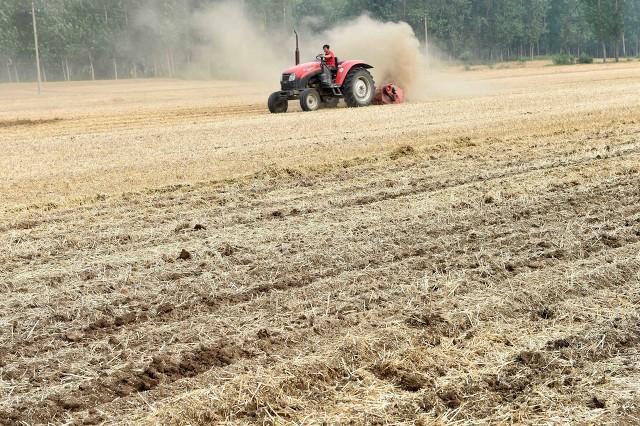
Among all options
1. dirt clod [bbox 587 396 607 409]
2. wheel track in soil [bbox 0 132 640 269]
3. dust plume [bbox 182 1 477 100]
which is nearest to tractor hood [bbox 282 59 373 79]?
dust plume [bbox 182 1 477 100]

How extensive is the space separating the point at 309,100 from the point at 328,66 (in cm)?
101

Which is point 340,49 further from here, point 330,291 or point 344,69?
point 330,291

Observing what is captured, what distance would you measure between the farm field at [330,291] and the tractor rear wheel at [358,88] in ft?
31.5

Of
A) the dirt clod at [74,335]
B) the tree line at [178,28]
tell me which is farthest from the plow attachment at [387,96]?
the tree line at [178,28]

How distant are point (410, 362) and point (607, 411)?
3.23 ft

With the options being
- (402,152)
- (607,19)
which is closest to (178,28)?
(607,19)

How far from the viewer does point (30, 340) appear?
15.2ft

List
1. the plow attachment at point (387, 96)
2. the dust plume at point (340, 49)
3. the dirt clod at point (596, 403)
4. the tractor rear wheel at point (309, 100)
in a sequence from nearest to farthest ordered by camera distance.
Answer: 1. the dirt clod at point (596, 403)
2. the tractor rear wheel at point (309, 100)
3. the plow attachment at point (387, 96)
4. the dust plume at point (340, 49)

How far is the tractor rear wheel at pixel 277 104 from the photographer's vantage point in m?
21.4

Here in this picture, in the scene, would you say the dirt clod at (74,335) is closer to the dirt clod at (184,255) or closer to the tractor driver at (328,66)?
the dirt clod at (184,255)

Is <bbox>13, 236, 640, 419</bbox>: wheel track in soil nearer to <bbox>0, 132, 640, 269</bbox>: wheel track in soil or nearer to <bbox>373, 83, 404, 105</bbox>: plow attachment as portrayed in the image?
<bbox>0, 132, 640, 269</bbox>: wheel track in soil

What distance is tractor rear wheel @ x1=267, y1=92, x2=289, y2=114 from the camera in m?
21.4

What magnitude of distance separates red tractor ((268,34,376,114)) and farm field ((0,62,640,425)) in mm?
9144

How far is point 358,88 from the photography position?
21.3 m
